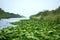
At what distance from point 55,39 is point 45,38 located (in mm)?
794

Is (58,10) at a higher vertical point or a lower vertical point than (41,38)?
higher

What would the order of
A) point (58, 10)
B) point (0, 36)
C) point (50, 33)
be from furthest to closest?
point (58, 10), point (50, 33), point (0, 36)

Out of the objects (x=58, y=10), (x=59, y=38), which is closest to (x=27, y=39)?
(x=59, y=38)

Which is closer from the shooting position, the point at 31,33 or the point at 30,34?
the point at 30,34

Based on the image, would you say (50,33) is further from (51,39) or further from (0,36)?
(0,36)

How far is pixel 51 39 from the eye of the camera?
30.1ft

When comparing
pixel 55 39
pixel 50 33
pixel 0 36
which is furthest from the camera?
pixel 50 33

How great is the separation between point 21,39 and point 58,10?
126ft

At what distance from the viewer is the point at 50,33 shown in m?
11.5

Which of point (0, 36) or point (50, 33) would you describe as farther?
point (50, 33)

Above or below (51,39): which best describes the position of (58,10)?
above

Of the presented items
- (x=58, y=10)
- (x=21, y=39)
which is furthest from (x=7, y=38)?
(x=58, y=10)

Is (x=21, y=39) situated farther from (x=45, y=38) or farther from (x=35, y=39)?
(x=45, y=38)

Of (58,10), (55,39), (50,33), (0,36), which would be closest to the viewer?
(0,36)
